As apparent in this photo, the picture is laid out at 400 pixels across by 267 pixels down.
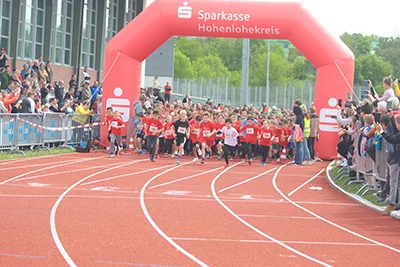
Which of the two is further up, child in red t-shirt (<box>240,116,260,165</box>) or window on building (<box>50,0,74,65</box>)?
window on building (<box>50,0,74,65</box>)

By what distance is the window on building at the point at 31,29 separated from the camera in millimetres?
35031

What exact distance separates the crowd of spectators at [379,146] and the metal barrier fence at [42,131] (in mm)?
8983

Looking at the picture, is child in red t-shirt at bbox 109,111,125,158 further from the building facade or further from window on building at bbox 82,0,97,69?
window on building at bbox 82,0,97,69

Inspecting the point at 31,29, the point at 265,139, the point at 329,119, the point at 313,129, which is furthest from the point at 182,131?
the point at 31,29

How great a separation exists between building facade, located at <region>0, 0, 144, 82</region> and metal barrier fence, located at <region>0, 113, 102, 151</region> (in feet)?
17.9

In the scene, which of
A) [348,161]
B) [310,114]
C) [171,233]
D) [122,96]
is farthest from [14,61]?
[171,233]

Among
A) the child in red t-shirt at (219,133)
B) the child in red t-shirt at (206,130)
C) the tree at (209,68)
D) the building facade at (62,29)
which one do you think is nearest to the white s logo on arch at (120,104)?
the child in red t-shirt at (219,133)

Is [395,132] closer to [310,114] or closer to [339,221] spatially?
[339,221]

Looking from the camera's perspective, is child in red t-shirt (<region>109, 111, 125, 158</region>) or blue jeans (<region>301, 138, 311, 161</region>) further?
child in red t-shirt (<region>109, 111, 125, 158</region>)

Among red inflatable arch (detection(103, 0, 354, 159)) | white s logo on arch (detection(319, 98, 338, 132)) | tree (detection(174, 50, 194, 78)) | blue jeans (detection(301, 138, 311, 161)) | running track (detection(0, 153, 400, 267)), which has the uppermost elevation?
tree (detection(174, 50, 194, 78))

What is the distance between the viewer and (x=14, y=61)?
111 ft

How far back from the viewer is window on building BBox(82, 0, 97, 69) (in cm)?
4338

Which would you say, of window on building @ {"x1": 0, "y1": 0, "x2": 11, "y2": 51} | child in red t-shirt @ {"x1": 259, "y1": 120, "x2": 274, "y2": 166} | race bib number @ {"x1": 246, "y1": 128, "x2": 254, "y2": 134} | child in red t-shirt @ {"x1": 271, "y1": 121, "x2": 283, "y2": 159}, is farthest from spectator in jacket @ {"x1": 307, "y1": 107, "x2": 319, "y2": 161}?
window on building @ {"x1": 0, "y1": 0, "x2": 11, "y2": 51}

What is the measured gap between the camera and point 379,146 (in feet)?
51.0
